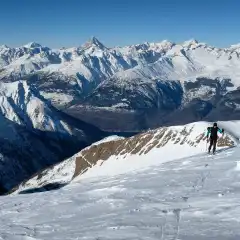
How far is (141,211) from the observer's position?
2509 cm

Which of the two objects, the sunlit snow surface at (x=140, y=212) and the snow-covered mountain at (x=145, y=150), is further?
the snow-covered mountain at (x=145, y=150)

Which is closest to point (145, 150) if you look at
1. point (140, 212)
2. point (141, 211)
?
point (141, 211)

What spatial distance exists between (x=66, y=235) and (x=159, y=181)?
1609cm

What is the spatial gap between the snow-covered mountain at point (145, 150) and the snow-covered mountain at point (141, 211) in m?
95.8

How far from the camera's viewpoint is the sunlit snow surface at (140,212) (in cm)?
2072

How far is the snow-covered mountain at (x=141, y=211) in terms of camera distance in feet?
68.1

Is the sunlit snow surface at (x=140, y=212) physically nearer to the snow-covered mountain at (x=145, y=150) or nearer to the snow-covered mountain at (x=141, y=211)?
the snow-covered mountain at (x=141, y=211)

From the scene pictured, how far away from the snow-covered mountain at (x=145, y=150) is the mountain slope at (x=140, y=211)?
317 ft

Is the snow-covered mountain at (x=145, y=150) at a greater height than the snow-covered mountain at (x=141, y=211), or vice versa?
the snow-covered mountain at (x=145, y=150)

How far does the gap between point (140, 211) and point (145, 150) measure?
136465 millimetres

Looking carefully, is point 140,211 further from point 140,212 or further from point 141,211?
point 140,212

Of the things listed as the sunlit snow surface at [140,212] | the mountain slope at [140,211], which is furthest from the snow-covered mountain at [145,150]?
the sunlit snow surface at [140,212]

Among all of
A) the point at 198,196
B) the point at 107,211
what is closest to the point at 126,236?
the point at 107,211

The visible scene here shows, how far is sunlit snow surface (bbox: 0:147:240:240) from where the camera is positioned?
68.0 ft
